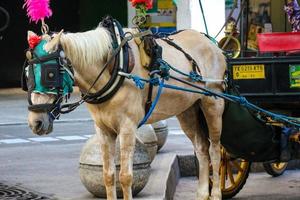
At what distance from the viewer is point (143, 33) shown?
21.2 ft

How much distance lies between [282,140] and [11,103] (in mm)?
14239

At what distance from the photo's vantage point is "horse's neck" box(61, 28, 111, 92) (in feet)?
19.4

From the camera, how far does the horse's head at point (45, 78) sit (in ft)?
18.8

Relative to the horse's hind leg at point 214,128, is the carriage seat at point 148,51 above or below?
above

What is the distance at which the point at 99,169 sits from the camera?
745 centimetres

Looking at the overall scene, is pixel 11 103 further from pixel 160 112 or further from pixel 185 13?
pixel 160 112

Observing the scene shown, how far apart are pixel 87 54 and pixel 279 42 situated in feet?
8.95

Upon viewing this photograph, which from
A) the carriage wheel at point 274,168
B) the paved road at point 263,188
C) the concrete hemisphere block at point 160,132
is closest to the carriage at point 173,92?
the paved road at point 263,188

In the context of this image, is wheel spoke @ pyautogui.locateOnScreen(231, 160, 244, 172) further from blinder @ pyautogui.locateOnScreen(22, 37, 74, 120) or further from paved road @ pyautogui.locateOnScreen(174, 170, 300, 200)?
blinder @ pyautogui.locateOnScreen(22, 37, 74, 120)

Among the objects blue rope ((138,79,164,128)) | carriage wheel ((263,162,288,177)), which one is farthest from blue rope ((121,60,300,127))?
carriage wheel ((263,162,288,177))

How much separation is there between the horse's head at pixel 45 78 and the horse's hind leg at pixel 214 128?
75.7 inches

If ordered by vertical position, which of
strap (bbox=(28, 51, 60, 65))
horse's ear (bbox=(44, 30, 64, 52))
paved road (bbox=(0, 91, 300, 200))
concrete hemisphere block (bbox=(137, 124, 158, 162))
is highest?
horse's ear (bbox=(44, 30, 64, 52))

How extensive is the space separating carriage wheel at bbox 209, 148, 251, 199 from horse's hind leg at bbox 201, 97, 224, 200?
2.70 ft

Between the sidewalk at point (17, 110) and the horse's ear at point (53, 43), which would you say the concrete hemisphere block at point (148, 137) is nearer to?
the horse's ear at point (53, 43)
